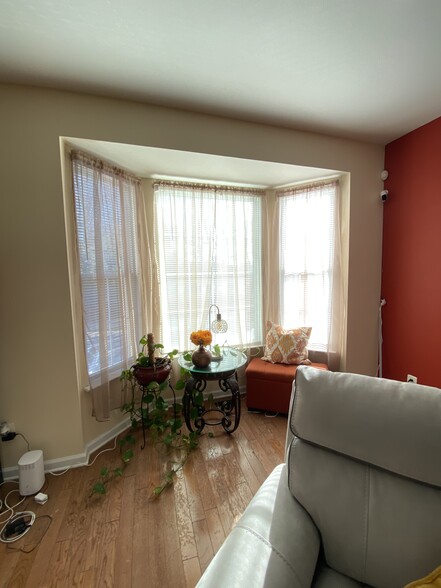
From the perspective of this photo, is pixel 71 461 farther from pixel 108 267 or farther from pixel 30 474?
pixel 108 267

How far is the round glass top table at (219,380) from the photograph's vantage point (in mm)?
2039

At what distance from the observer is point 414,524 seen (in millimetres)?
710

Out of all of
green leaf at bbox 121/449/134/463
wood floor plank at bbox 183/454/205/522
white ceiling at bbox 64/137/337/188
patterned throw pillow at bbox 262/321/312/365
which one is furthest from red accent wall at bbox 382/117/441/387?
green leaf at bbox 121/449/134/463

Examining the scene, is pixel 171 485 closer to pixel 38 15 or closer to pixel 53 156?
pixel 53 156

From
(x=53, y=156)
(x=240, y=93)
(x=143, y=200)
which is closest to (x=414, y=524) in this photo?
(x=240, y=93)

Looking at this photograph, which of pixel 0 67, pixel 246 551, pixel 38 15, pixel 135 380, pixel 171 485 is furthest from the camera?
pixel 135 380

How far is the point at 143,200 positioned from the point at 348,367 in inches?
103

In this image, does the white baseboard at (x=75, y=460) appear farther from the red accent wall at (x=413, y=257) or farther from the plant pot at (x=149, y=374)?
the red accent wall at (x=413, y=257)

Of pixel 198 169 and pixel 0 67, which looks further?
pixel 198 169

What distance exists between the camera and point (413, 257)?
2.27m

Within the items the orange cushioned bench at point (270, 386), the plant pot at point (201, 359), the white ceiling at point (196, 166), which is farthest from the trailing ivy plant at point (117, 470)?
the white ceiling at point (196, 166)

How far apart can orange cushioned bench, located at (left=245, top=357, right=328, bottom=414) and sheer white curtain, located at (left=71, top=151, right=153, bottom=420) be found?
1175 millimetres

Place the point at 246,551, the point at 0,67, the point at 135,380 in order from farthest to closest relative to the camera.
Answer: the point at 135,380 < the point at 0,67 < the point at 246,551

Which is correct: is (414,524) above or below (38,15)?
below
